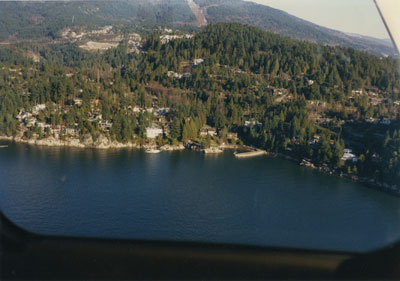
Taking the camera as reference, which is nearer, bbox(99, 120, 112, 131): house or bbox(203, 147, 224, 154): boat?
bbox(99, 120, 112, 131): house

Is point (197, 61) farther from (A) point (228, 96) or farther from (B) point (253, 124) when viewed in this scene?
(B) point (253, 124)

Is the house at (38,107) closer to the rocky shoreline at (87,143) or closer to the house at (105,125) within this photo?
the rocky shoreline at (87,143)

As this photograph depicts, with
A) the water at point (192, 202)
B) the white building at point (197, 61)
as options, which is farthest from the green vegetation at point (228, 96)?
the water at point (192, 202)

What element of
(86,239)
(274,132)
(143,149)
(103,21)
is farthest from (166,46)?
(86,239)

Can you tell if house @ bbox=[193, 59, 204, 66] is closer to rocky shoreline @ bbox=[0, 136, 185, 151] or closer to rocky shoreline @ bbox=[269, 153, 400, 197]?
rocky shoreline @ bbox=[0, 136, 185, 151]

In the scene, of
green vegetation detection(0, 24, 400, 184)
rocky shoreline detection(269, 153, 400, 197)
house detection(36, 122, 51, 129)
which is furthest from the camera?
house detection(36, 122, 51, 129)

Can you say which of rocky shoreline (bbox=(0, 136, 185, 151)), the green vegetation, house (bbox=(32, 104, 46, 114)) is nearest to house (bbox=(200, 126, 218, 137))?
the green vegetation

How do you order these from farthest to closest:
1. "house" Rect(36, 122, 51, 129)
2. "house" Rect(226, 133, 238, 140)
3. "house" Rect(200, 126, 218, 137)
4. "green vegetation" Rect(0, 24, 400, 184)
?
1. "house" Rect(226, 133, 238, 140)
2. "house" Rect(200, 126, 218, 137)
3. "house" Rect(36, 122, 51, 129)
4. "green vegetation" Rect(0, 24, 400, 184)
